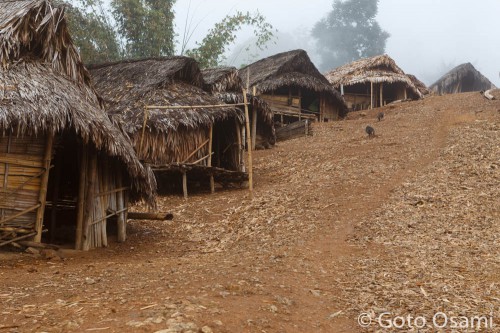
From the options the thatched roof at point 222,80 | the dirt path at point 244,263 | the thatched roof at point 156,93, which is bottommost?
the dirt path at point 244,263

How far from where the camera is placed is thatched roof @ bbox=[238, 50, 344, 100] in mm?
26547

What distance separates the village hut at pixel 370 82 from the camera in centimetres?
3180

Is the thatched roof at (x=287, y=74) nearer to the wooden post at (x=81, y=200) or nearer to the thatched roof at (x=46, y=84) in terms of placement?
the thatched roof at (x=46, y=84)

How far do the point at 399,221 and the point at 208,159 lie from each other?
7.29m

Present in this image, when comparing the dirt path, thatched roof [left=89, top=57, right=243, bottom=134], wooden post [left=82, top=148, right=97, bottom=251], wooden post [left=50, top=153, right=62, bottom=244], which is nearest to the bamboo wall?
the dirt path

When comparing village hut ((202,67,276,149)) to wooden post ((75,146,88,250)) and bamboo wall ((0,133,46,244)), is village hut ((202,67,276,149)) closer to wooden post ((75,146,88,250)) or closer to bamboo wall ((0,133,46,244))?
wooden post ((75,146,88,250))

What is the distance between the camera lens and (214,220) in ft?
39.4

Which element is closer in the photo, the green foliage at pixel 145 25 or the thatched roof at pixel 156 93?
A: the thatched roof at pixel 156 93

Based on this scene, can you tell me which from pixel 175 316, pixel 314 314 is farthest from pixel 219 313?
pixel 314 314

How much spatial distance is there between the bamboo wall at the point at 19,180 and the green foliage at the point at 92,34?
18.1 metres

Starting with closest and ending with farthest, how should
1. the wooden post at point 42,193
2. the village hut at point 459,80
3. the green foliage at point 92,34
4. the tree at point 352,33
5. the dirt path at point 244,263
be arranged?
the dirt path at point 244,263
the wooden post at point 42,193
the green foliage at point 92,34
the village hut at point 459,80
the tree at point 352,33

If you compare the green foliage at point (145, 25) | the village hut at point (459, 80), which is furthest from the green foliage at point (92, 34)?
the village hut at point (459, 80)

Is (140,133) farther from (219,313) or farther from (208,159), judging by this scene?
(219,313)

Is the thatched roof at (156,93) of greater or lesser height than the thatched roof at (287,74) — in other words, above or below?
below
